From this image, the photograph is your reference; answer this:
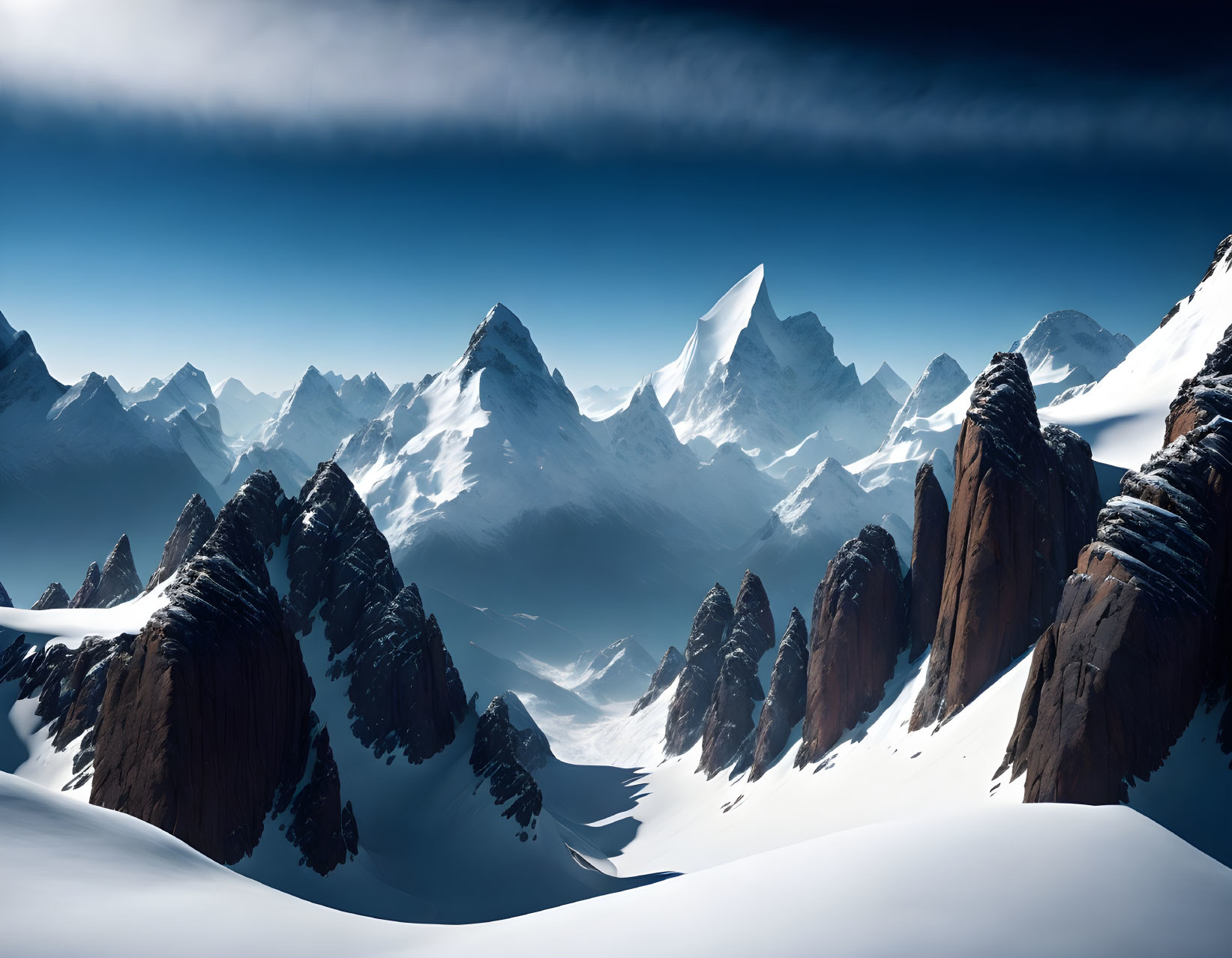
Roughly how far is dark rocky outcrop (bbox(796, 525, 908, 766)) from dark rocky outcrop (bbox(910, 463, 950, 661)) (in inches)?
135

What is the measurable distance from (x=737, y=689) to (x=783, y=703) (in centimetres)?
1632

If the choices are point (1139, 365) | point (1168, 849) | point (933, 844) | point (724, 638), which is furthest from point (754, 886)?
point (1139, 365)

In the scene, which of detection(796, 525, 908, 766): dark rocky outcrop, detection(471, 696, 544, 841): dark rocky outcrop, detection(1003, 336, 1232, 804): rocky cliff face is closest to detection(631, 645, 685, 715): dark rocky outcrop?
detection(471, 696, 544, 841): dark rocky outcrop

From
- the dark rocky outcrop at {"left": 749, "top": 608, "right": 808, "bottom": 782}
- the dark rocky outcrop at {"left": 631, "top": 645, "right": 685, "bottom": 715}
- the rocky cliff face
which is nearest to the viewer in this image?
the rocky cliff face

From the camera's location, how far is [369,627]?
8975cm

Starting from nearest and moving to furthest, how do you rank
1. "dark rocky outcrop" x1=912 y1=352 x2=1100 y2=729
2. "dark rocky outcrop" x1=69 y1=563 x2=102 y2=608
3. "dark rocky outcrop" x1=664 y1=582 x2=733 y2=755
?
"dark rocky outcrop" x1=912 y1=352 x2=1100 y2=729
"dark rocky outcrop" x1=69 y1=563 x2=102 y2=608
"dark rocky outcrop" x1=664 y1=582 x2=733 y2=755

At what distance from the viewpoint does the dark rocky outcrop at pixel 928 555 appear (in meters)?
78.6

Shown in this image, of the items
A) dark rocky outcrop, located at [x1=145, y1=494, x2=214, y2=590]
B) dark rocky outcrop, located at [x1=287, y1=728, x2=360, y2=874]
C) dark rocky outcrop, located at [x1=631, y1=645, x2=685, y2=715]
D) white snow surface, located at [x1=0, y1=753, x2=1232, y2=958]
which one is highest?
dark rocky outcrop, located at [x1=145, y1=494, x2=214, y2=590]

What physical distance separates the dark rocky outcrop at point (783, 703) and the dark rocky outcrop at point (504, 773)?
93.0 ft

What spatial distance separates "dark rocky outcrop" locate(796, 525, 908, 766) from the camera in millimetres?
82125

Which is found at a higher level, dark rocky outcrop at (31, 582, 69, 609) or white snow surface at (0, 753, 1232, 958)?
dark rocky outcrop at (31, 582, 69, 609)

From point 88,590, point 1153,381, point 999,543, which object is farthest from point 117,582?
point 1153,381

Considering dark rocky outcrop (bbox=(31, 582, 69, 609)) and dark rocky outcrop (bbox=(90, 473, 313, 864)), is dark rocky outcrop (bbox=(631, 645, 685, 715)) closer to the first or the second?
dark rocky outcrop (bbox=(31, 582, 69, 609))

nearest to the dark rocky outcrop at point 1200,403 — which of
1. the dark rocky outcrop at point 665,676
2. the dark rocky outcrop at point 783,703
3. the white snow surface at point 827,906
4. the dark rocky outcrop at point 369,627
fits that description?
the white snow surface at point 827,906
